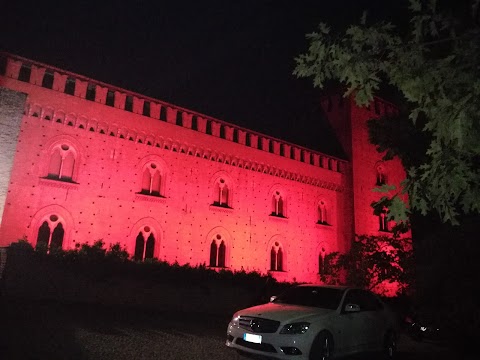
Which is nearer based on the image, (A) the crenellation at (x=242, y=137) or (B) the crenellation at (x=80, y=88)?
(B) the crenellation at (x=80, y=88)

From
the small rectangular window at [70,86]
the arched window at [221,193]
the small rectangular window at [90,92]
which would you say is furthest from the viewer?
the arched window at [221,193]

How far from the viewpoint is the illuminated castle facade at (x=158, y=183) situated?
16281mm

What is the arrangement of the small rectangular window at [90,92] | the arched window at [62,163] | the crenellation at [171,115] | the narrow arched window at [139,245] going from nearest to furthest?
the arched window at [62,163], the small rectangular window at [90,92], the narrow arched window at [139,245], the crenellation at [171,115]

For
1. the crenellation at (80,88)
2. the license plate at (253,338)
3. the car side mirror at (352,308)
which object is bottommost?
the license plate at (253,338)

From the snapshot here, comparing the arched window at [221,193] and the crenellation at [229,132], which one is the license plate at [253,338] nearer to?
the arched window at [221,193]

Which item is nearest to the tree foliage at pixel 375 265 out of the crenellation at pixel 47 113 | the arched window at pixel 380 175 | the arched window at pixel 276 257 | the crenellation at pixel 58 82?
the arched window at pixel 276 257

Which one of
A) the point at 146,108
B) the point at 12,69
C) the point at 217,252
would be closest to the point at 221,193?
the point at 217,252

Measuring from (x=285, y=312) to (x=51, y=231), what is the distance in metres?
11.9

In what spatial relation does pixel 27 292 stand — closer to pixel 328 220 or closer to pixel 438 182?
pixel 438 182

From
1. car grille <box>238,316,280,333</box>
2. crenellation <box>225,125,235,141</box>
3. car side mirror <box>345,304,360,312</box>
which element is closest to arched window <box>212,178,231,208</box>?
crenellation <box>225,125,235,141</box>

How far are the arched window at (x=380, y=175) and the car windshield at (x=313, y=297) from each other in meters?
21.6

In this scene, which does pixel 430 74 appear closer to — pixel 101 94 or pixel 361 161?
pixel 101 94

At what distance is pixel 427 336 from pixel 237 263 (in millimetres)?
9687

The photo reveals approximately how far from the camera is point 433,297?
535 inches
